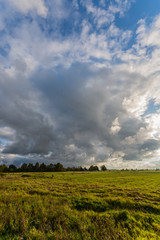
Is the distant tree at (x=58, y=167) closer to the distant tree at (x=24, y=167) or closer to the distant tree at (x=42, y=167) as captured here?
the distant tree at (x=42, y=167)

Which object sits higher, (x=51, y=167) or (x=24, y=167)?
(x=51, y=167)

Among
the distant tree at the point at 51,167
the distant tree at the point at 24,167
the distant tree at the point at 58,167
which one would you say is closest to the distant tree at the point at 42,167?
the distant tree at the point at 51,167

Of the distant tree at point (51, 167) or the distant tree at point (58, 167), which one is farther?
the distant tree at point (58, 167)

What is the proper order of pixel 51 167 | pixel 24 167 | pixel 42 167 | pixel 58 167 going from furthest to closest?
pixel 58 167
pixel 51 167
pixel 42 167
pixel 24 167

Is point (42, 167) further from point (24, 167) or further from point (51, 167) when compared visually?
point (24, 167)

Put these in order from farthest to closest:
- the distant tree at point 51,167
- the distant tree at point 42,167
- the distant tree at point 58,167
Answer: the distant tree at point 58,167 < the distant tree at point 51,167 < the distant tree at point 42,167

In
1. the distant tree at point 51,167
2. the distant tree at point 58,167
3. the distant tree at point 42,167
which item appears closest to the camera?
the distant tree at point 42,167

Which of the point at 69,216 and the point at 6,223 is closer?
the point at 6,223

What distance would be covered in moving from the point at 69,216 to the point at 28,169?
134743 mm

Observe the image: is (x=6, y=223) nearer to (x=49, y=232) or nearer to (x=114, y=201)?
(x=49, y=232)

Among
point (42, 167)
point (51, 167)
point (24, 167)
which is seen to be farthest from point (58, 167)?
point (24, 167)

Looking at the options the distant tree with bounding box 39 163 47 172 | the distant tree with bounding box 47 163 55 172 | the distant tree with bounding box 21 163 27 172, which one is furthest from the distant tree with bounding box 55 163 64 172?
the distant tree with bounding box 21 163 27 172

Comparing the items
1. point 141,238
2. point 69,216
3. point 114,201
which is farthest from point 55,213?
point 114,201

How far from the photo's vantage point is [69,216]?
7734 mm
